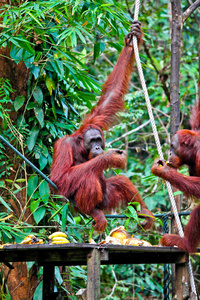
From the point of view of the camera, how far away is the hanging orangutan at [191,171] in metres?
3.42

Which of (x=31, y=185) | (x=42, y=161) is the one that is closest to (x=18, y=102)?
(x=42, y=161)

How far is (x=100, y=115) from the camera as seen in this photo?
14.5 ft

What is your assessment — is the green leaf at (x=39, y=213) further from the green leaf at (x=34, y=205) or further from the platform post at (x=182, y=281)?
the platform post at (x=182, y=281)

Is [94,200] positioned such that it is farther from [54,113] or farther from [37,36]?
[37,36]

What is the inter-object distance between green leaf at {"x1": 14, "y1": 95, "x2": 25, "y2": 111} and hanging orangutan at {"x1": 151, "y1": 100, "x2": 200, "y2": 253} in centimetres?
167

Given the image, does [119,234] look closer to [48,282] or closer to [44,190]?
[48,282]

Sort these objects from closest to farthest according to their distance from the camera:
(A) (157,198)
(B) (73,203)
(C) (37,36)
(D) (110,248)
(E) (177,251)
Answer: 1. (D) (110,248)
2. (E) (177,251)
3. (B) (73,203)
4. (C) (37,36)
5. (A) (157,198)

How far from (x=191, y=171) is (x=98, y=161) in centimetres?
99

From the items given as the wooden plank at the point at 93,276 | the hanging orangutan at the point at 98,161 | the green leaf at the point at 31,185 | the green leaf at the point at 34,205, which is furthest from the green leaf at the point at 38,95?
the wooden plank at the point at 93,276

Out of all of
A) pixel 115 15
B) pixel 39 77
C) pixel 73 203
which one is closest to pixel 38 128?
pixel 39 77

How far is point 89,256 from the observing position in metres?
2.61

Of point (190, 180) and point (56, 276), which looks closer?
point (190, 180)

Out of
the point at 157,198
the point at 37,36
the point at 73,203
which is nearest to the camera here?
the point at 73,203

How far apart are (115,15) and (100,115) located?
109cm
